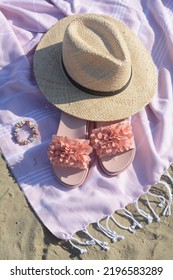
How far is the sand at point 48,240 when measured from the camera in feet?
6.56

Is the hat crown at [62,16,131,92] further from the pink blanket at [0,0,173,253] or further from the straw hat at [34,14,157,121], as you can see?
the pink blanket at [0,0,173,253]

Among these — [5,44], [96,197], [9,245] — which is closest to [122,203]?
[96,197]

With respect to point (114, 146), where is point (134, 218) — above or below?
below

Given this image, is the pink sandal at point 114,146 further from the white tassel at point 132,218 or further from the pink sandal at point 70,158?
→ the white tassel at point 132,218

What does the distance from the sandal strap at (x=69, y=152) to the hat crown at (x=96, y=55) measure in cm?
25

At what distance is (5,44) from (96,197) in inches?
32.5

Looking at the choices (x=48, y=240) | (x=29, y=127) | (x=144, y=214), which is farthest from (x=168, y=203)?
(x=29, y=127)

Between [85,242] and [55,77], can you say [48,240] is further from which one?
[55,77]

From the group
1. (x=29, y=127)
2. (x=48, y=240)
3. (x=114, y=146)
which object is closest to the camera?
(x=48, y=240)

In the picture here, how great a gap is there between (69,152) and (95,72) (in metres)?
0.33

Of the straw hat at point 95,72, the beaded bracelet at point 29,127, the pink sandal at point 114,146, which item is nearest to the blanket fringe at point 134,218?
the pink sandal at point 114,146

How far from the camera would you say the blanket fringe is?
2.05m

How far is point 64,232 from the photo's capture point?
6.73ft

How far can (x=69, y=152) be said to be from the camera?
2092mm
